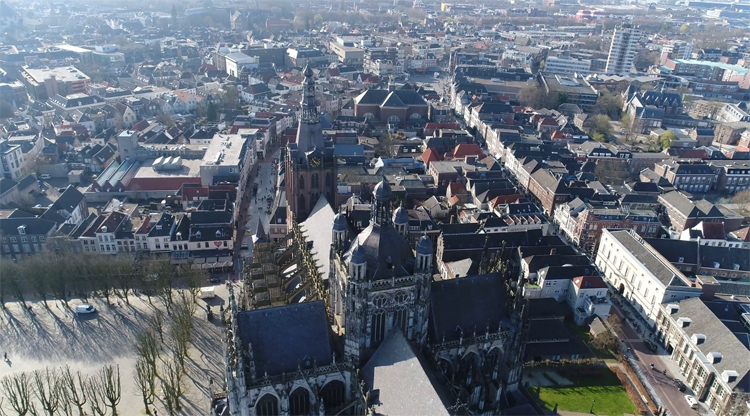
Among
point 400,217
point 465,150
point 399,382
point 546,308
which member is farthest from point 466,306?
point 465,150

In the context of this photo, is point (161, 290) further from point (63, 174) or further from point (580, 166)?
point (580, 166)

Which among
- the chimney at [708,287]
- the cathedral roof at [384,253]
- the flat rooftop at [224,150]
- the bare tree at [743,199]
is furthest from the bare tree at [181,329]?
the bare tree at [743,199]

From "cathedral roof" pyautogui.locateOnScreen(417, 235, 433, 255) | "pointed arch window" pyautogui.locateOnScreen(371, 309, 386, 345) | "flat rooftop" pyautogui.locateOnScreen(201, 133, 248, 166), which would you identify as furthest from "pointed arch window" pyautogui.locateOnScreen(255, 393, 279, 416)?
"flat rooftop" pyautogui.locateOnScreen(201, 133, 248, 166)

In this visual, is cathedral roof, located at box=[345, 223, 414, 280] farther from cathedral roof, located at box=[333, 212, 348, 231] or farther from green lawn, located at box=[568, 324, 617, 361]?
green lawn, located at box=[568, 324, 617, 361]

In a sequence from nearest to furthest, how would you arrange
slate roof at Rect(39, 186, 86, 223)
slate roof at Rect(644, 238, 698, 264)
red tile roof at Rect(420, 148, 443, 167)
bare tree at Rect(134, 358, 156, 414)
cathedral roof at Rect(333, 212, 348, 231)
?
1. cathedral roof at Rect(333, 212, 348, 231)
2. bare tree at Rect(134, 358, 156, 414)
3. slate roof at Rect(644, 238, 698, 264)
4. slate roof at Rect(39, 186, 86, 223)
5. red tile roof at Rect(420, 148, 443, 167)

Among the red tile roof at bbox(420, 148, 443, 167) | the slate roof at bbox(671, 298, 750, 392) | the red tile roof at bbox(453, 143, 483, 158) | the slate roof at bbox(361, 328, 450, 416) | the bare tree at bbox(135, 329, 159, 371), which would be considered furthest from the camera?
the red tile roof at bbox(453, 143, 483, 158)

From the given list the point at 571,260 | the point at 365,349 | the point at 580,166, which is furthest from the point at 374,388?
the point at 580,166
